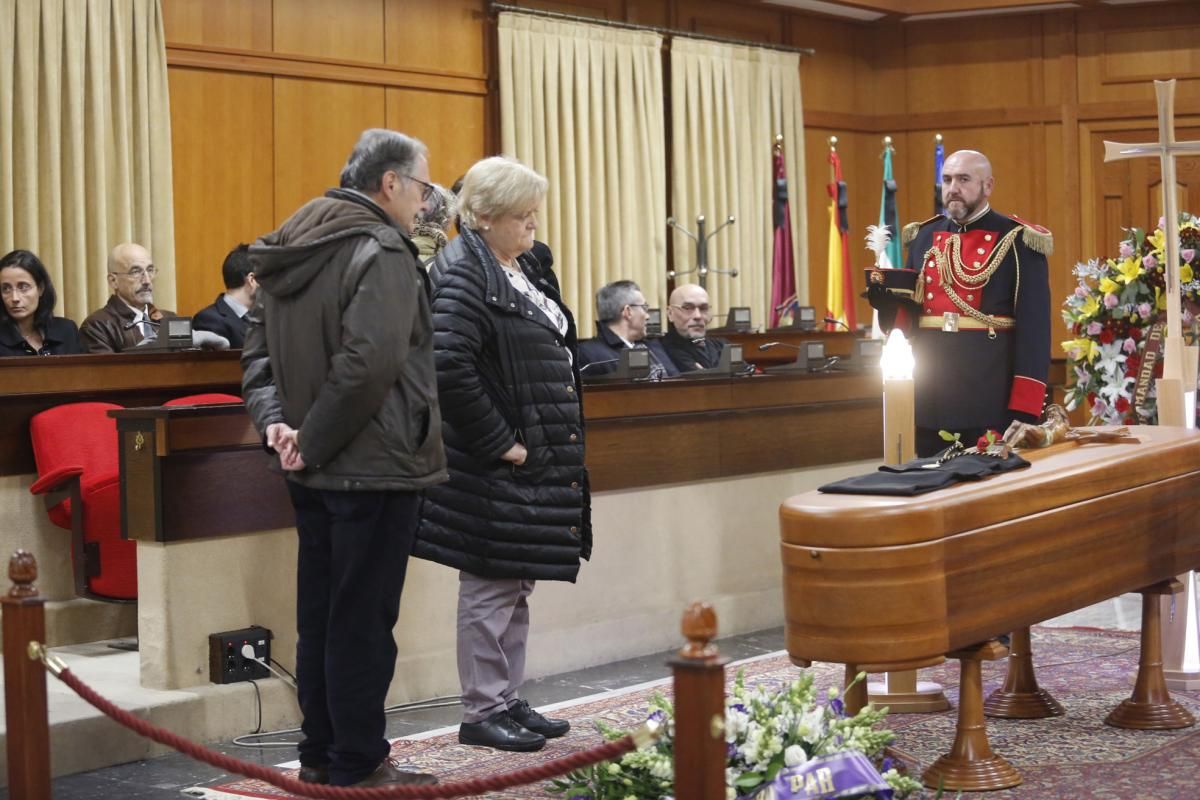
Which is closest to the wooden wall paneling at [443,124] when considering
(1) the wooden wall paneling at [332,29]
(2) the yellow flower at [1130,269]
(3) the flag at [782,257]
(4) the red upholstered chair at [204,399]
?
(1) the wooden wall paneling at [332,29]

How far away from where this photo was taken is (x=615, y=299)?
23.2 ft

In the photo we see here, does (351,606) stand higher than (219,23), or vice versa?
(219,23)

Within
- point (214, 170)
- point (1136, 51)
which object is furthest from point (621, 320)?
point (1136, 51)

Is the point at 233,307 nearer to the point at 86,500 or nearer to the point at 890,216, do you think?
the point at 86,500

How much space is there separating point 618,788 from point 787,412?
3.14m

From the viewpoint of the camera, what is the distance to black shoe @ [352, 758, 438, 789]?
3482 mm

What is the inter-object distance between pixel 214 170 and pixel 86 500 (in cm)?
474

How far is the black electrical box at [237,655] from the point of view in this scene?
4.29 meters

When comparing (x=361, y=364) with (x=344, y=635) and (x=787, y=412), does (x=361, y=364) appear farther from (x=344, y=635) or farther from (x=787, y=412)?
(x=787, y=412)

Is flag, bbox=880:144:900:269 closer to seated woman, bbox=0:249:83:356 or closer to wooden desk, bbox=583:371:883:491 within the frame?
wooden desk, bbox=583:371:883:491

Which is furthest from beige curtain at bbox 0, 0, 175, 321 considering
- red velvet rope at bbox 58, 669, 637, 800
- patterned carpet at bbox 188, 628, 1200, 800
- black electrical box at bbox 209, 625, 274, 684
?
red velvet rope at bbox 58, 669, 637, 800

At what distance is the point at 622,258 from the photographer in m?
11.0

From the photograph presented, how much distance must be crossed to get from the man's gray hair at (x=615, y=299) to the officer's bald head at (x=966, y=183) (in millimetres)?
2266

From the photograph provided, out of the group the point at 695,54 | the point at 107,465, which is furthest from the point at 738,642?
the point at 695,54
